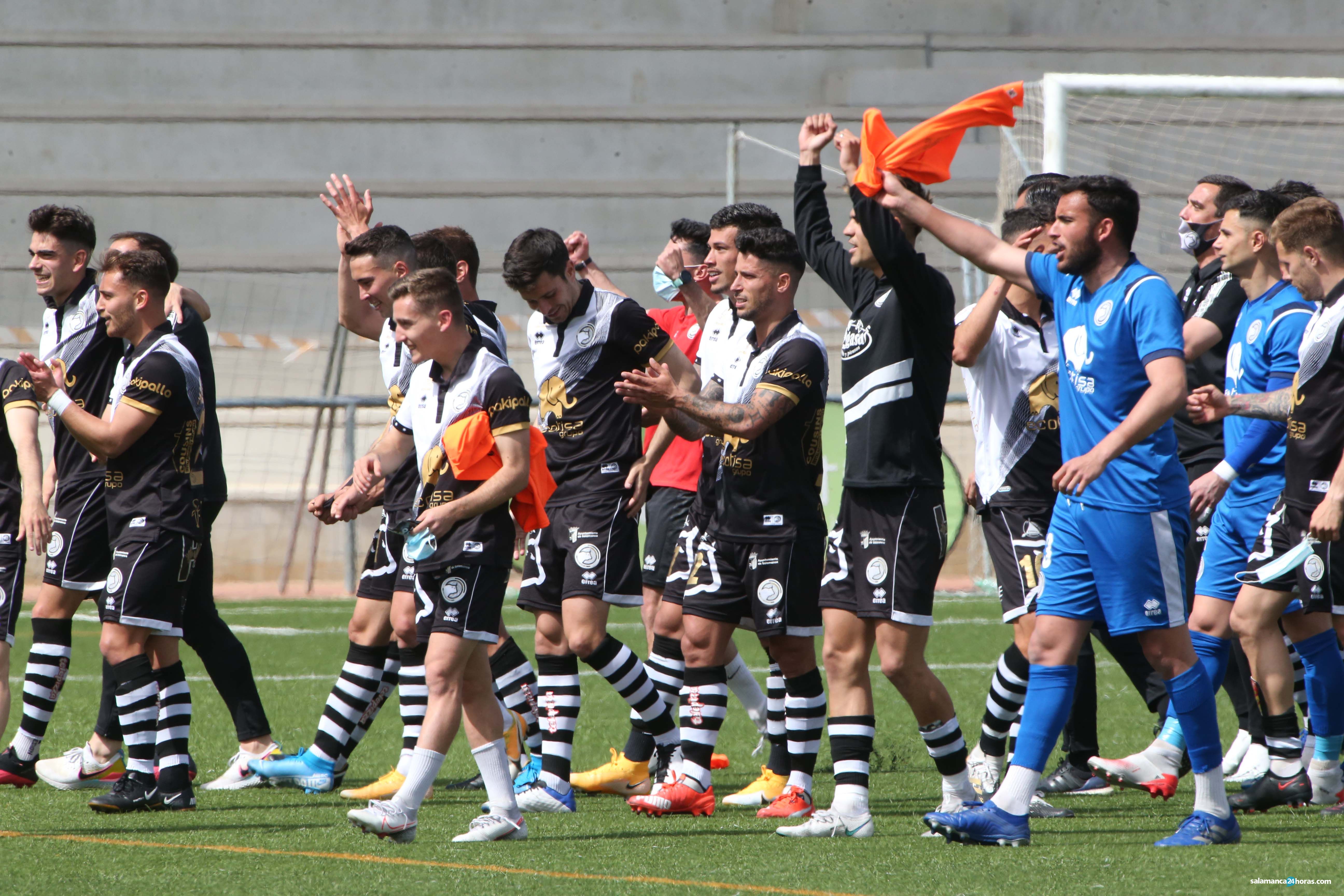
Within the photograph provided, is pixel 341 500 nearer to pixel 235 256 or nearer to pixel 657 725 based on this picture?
pixel 657 725

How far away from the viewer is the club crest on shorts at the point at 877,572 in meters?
5.39

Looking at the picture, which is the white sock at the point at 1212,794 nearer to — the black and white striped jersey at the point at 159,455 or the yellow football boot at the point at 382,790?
the yellow football boot at the point at 382,790

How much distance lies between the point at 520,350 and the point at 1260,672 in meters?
13.7

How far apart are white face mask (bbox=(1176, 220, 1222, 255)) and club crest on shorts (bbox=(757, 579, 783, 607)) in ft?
8.55

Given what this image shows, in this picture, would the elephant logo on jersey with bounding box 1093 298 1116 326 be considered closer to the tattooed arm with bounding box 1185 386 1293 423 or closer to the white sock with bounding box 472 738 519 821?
the tattooed arm with bounding box 1185 386 1293 423

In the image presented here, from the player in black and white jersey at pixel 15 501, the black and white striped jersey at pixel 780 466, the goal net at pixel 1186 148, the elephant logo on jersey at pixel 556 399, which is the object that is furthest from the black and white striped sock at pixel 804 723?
the goal net at pixel 1186 148

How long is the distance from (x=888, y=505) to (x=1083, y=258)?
1088 mm

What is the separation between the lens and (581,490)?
21.0 feet

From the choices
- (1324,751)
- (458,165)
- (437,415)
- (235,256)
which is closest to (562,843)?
(437,415)

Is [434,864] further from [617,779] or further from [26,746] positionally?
[26,746]

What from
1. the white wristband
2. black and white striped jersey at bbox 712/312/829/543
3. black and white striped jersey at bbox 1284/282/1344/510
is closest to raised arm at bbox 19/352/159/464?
the white wristband

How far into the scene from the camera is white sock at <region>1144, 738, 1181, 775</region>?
247 inches

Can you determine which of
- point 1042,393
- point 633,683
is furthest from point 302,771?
point 1042,393

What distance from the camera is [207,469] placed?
22.7 ft
